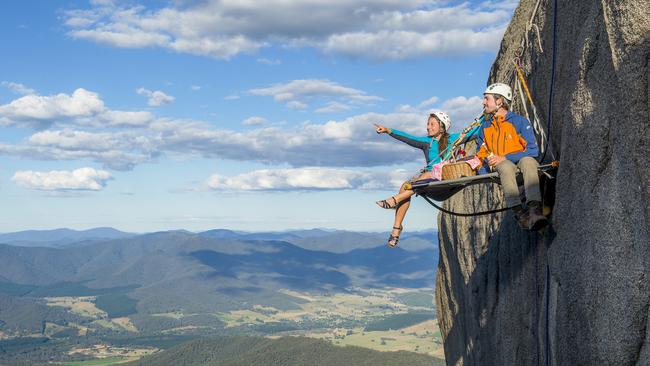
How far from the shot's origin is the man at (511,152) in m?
13.2

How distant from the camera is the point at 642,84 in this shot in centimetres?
945

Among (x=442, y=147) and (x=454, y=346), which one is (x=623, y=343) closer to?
(x=442, y=147)

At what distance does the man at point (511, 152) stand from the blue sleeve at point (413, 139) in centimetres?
262

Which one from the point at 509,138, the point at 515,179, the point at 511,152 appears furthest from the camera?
the point at 509,138

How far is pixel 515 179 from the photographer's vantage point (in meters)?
13.3

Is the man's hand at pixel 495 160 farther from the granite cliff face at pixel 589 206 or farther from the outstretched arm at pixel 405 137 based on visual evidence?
the outstretched arm at pixel 405 137

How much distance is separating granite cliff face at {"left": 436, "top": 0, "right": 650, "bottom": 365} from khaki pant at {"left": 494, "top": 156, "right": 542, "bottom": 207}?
0.49 metres

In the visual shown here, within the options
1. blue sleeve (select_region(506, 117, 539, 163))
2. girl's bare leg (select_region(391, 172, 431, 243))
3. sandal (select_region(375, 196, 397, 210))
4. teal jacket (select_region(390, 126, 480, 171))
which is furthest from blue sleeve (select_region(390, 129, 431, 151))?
blue sleeve (select_region(506, 117, 539, 163))

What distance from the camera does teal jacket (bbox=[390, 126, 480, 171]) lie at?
17.0m

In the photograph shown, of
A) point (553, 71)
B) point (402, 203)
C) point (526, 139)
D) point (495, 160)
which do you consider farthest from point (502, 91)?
point (402, 203)

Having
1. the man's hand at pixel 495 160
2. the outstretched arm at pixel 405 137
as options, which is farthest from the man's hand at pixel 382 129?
the man's hand at pixel 495 160

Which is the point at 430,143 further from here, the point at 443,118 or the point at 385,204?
the point at 385,204

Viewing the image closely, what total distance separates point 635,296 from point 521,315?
26.3ft

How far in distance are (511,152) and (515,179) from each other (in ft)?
3.97
